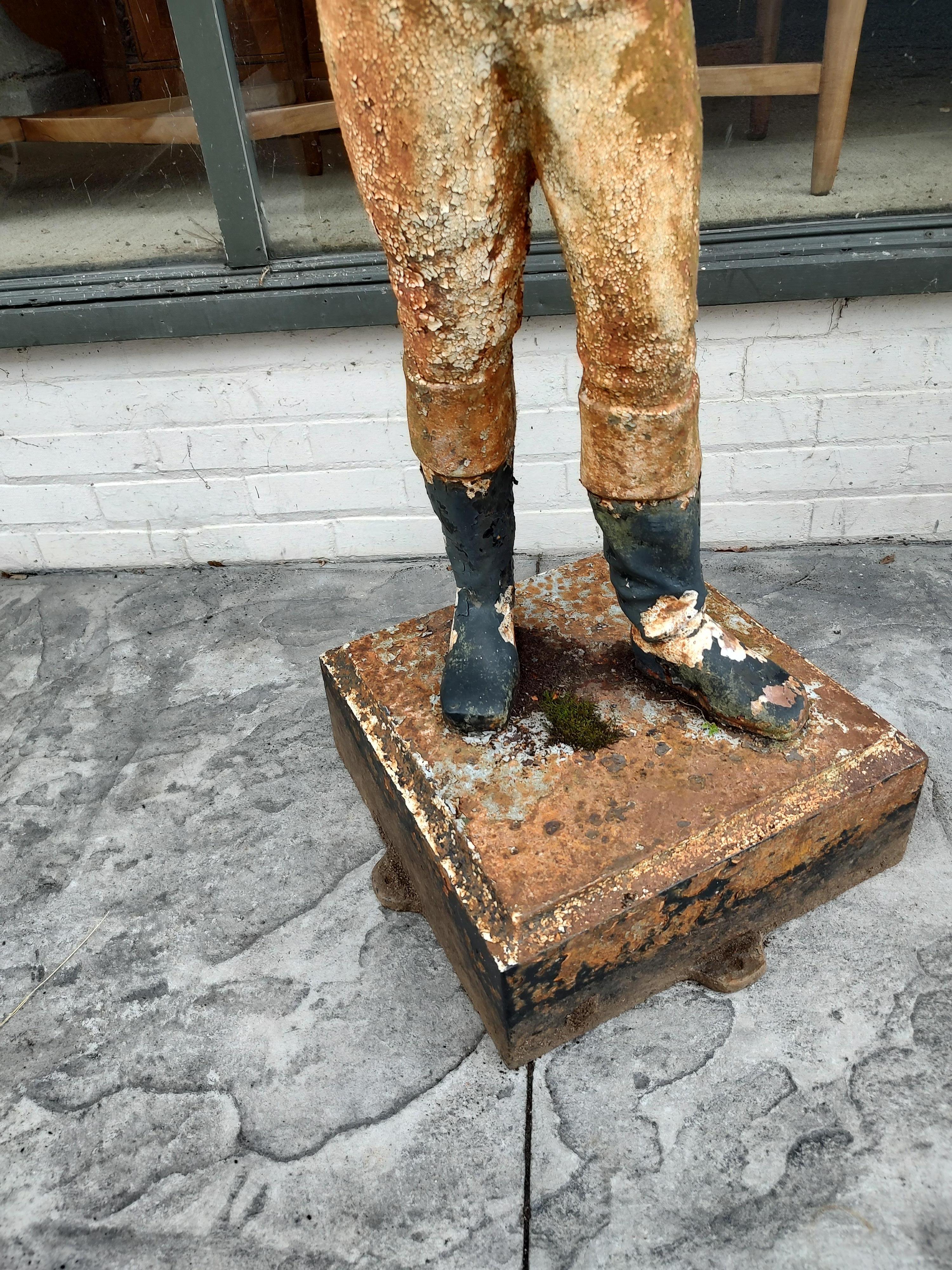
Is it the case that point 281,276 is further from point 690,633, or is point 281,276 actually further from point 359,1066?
point 359,1066

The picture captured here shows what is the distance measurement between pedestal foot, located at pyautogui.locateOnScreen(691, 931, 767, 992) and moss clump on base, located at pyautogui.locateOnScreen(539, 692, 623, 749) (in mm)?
349

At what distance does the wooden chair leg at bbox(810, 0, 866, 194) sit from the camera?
194cm

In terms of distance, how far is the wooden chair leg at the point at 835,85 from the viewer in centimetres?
194

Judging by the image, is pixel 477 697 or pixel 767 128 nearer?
pixel 477 697

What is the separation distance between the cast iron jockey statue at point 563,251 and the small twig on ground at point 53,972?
0.69 metres

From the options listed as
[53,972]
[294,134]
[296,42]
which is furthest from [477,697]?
[296,42]

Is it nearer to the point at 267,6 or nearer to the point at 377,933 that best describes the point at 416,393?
the point at 377,933

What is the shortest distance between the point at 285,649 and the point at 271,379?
25.4 inches

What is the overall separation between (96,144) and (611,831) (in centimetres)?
194

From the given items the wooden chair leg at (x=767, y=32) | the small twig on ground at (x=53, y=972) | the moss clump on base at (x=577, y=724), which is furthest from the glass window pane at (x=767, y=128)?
the small twig on ground at (x=53, y=972)

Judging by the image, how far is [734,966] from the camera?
1.40 m

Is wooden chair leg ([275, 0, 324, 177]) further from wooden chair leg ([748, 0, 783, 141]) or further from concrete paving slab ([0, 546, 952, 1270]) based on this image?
concrete paving slab ([0, 546, 952, 1270])

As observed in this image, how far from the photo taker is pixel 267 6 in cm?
196

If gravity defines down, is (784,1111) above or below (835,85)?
below
